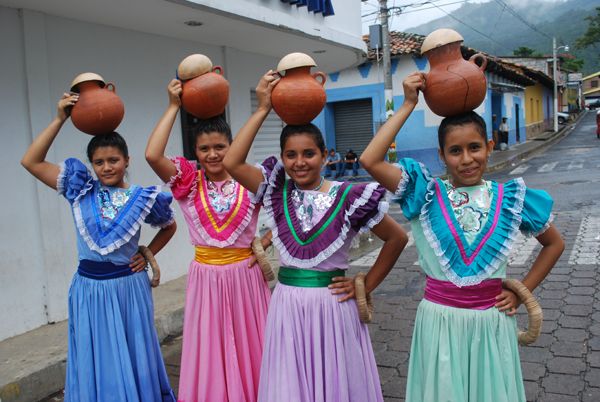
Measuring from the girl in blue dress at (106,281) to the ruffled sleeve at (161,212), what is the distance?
0.09m

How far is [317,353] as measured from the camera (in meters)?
2.57

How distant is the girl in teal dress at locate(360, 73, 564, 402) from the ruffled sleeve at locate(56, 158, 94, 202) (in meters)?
1.75

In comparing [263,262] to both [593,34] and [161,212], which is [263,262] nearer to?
[161,212]

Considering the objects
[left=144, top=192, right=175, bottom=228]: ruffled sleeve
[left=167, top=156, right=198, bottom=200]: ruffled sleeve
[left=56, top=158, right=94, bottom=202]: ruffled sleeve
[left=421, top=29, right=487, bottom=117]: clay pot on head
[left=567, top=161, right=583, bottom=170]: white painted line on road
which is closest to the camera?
[left=421, top=29, right=487, bottom=117]: clay pot on head

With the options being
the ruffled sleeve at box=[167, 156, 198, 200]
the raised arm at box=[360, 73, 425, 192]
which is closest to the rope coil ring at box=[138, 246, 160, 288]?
the ruffled sleeve at box=[167, 156, 198, 200]

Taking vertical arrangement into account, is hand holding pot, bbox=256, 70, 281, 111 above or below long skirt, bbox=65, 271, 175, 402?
above

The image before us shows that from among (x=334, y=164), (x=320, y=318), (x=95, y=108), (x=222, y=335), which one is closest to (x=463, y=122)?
(x=320, y=318)

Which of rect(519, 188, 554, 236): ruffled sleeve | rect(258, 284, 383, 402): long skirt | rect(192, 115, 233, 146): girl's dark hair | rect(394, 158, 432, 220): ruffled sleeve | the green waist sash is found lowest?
rect(258, 284, 383, 402): long skirt

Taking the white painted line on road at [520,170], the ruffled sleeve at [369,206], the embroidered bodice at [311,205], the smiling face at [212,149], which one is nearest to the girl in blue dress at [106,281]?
the smiling face at [212,149]

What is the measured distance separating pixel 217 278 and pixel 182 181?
62cm

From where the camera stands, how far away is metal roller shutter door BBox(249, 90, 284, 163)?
8094mm

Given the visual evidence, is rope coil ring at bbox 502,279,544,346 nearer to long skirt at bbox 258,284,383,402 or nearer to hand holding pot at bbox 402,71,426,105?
long skirt at bbox 258,284,383,402

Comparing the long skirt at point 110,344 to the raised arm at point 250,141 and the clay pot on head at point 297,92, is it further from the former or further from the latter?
the clay pot on head at point 297,92

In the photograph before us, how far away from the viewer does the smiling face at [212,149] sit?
127 inches
